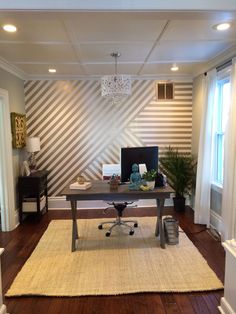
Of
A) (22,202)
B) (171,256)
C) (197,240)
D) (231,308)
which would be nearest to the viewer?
(231,308)

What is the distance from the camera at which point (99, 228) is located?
163 inches

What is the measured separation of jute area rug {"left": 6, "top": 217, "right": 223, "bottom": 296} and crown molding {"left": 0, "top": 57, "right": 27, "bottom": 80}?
258 cm

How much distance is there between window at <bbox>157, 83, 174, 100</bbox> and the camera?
17.0 ft

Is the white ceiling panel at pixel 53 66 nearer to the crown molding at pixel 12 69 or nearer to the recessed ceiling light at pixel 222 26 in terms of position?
the crown molding at pixel 12 69

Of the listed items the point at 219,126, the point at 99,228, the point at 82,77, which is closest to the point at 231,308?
the point at 99,228

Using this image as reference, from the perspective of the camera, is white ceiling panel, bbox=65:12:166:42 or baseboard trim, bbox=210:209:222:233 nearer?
white ceiling panel, bbox=65:12:166:42

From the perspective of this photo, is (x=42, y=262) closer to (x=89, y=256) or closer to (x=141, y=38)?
(x=89, y=256)

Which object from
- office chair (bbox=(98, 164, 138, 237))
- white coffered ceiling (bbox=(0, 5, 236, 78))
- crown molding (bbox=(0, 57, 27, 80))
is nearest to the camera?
white coffered ceiling (bbox=(0, 5, 236, 78))

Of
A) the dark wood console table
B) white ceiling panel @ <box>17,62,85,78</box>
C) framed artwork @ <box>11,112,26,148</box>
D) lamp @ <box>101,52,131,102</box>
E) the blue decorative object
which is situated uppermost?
white ceiling panel @ <box>17,62,85,78</box>

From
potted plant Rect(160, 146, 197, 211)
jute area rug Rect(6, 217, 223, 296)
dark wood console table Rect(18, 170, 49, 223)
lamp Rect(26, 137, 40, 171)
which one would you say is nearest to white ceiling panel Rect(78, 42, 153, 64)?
lamp Rect(26, 137, 40, 171)

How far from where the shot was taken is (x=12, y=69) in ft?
14.1

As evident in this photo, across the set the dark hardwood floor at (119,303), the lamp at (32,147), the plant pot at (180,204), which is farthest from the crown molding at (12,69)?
the plant pot at (180,204)

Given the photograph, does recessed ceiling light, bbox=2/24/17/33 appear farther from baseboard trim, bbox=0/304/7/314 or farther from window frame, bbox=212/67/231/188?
window frame, bbox=212/67/231/188

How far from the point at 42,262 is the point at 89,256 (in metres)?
0.55
